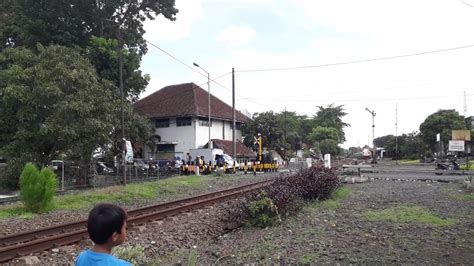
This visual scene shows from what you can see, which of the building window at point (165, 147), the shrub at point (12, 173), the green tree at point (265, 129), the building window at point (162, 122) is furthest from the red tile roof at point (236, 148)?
the shrub at point (12, 173)

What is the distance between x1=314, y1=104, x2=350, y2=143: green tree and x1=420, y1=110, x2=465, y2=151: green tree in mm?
19834

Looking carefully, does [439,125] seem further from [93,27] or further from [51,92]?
[51,92]

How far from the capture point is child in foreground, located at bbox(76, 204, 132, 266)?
2760 mm

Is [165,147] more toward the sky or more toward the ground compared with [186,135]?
more toward the ground

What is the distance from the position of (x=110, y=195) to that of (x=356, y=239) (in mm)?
11515

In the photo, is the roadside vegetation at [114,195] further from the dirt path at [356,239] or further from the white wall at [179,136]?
the white wall at [179,136]

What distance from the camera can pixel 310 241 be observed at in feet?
25.5

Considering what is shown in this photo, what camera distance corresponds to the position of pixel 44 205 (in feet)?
44.3

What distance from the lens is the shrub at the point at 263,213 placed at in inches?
388

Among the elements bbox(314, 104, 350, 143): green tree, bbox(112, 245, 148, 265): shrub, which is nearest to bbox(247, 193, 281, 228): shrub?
bbox(112, 245, 148, 265): shrub

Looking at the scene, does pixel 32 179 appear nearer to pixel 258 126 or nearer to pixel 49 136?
pixel 49 136

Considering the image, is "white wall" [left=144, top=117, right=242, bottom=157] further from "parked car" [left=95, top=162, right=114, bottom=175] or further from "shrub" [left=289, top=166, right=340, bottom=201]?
"shrub" [left=289, top=166, right=340, bottom=201]

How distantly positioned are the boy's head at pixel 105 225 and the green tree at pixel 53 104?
17872 mm

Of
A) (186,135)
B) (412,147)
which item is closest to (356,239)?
(186,135)
